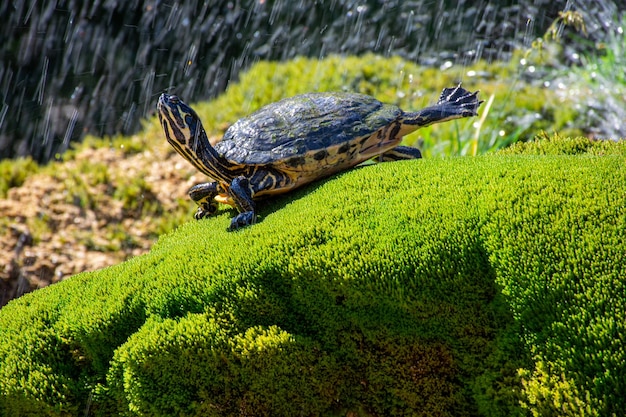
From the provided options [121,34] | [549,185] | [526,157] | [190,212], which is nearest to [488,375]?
[549,185]

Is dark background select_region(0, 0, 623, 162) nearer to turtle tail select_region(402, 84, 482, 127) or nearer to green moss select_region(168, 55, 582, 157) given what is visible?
green moss select_region(168, 55, 582, 157)

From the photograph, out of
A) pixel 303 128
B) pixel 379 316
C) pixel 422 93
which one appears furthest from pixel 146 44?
pixel 379 316

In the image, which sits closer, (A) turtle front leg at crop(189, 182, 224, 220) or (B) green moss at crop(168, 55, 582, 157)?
(A) turtle front leg at crop(189, 182, 224, 220)

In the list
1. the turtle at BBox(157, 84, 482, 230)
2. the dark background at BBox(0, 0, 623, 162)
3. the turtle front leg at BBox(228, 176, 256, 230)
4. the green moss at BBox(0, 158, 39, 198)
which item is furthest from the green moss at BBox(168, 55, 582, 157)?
the turtle front leg at BBox(228, 176, 256, 230)

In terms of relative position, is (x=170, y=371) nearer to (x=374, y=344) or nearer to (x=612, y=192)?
(x=374, y=344)

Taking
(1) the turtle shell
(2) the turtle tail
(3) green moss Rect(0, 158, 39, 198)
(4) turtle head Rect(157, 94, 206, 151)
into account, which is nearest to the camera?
(4) turtle head Rect(157, 94, 206, 151)

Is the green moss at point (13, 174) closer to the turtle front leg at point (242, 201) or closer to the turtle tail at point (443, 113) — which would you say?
the turtle front leg at point (242, 201)
